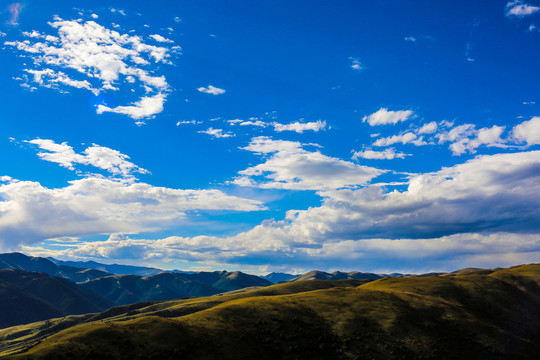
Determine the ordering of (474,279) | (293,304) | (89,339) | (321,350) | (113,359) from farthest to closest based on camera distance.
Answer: (474,279) < (293,304) < (321,350) < (89,339) < (113,359)

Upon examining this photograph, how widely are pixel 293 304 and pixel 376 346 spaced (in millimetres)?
19212

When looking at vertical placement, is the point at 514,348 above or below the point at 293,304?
below

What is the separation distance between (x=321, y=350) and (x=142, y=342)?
A: 26.0 metres

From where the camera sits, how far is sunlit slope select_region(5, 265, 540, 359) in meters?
48.0

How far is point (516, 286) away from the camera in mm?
99125

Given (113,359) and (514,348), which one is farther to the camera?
(514,348)

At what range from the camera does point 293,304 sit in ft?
238

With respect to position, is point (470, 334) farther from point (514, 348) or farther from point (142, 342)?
point (142, 342)

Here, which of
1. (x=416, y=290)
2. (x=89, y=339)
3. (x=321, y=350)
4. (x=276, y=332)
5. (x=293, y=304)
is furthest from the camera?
(x=416, y=290)

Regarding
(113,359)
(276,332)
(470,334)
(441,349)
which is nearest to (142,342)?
(113,359)

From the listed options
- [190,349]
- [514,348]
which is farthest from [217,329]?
[514,348]

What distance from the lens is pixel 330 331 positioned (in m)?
61.2

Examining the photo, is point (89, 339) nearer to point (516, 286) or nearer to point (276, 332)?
point (276, 332)

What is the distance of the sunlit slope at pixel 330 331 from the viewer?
47969mm
